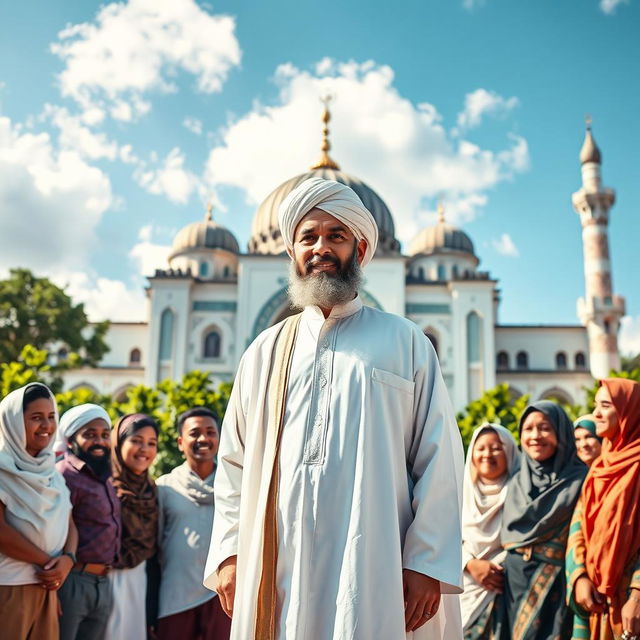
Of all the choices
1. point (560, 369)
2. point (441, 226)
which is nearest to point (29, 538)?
point (560, 369)

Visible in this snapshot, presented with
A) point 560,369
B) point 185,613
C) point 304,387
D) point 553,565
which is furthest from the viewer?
point 560,369

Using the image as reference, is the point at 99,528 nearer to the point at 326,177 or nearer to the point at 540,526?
the point at 540,526

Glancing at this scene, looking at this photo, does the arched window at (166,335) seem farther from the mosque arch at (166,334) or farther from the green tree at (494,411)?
the green tree at (494,411)

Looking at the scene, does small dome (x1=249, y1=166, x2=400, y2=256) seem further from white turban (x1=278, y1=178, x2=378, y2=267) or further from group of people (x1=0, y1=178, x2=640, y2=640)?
white turban (x1=278, y1=178, x2=378, y2=267)

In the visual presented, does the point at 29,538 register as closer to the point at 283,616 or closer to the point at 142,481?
the point at 142,481

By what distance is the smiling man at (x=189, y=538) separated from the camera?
311 centimetres

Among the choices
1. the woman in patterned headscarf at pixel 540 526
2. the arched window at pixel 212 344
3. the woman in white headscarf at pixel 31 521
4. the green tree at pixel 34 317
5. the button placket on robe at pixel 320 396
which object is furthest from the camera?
the arched window at pixel 212 344

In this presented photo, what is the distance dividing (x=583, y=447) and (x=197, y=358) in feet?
54.7

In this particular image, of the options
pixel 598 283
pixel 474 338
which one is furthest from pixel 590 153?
pixel 474 338

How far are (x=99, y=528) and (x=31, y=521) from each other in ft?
1.14

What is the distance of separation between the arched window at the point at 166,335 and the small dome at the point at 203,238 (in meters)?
4.63

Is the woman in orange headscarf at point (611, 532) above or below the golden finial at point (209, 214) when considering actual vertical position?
below

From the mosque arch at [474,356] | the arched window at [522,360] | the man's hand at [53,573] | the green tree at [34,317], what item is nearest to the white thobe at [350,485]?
the man's hand at [53,573]

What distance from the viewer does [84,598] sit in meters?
2.83
